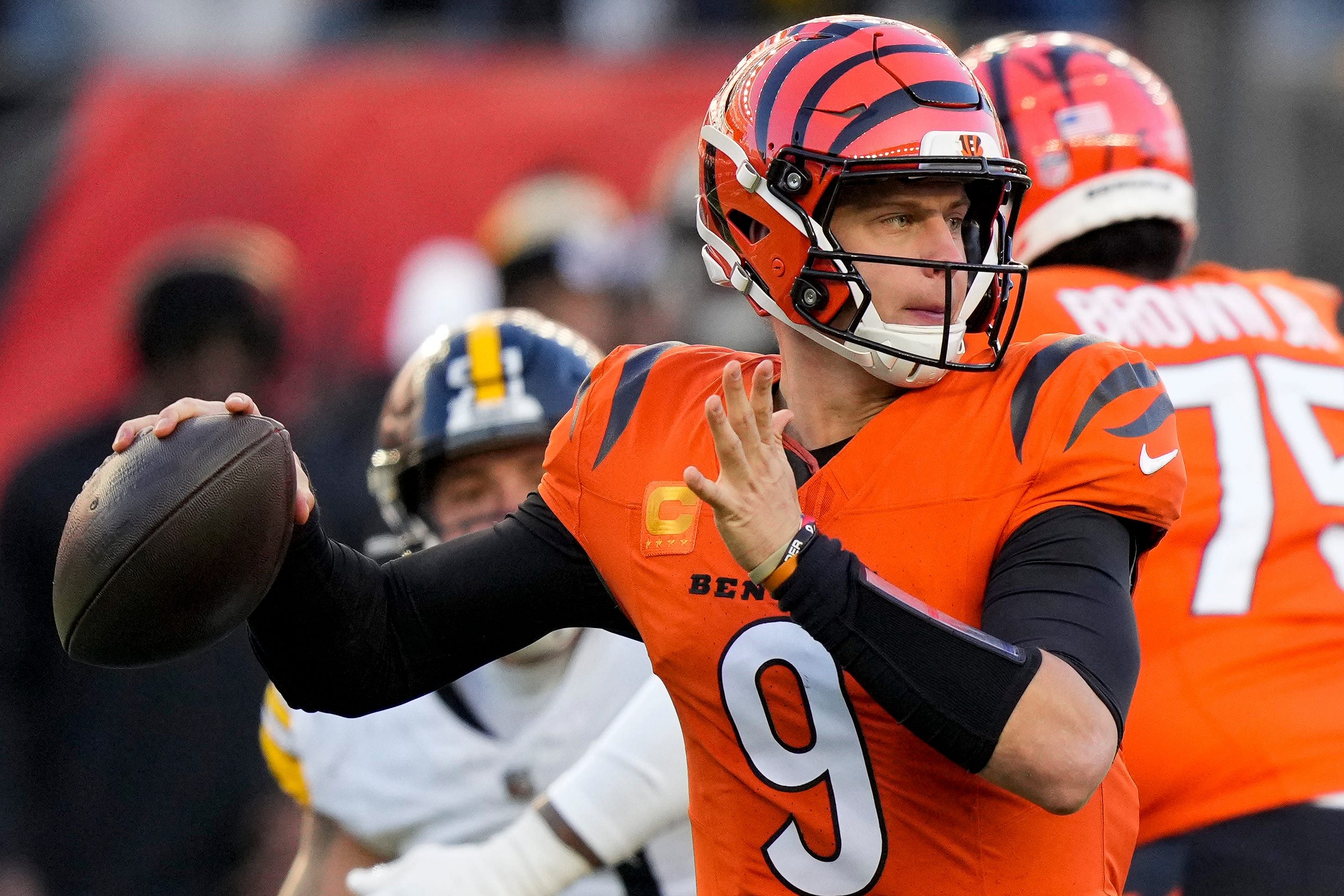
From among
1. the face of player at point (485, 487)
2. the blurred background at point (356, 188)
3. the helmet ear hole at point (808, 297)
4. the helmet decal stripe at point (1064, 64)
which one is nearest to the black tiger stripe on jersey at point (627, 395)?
the helmet ear hole at point (808, 297)

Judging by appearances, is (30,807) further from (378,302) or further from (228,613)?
(228,613)

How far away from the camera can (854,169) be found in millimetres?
2473

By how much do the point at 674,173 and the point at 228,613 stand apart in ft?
16.7

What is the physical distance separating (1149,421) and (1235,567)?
0.84 m

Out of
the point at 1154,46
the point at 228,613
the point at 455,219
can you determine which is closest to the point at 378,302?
the point at 455,219

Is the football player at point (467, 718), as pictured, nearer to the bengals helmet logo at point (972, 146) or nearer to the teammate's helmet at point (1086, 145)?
the teammate's helmet at point (1086, 145)

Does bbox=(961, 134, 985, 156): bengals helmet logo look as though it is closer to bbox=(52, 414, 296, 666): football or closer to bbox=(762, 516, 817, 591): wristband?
bbox=(762, 516, 817, 591): wristband

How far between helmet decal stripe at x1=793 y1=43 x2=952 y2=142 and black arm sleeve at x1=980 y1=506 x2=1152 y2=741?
2.12ft

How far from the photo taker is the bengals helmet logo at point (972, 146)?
8.18ft

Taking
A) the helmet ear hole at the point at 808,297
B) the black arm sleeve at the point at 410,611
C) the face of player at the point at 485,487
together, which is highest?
the helmet ear hole at the point at 808,297

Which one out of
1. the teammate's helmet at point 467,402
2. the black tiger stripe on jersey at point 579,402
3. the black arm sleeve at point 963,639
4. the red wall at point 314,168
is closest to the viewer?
the black arm sleeve at point 963,639

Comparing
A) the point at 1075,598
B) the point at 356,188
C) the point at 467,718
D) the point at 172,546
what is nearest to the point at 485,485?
the point at 467,718

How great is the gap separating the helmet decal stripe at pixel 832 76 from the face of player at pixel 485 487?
1221mm

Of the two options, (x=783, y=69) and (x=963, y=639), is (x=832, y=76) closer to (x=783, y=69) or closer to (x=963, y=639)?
(x=783, y=69)
